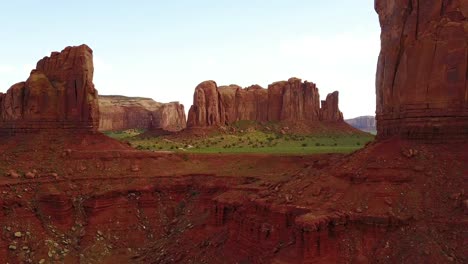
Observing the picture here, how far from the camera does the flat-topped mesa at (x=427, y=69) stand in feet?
63.2

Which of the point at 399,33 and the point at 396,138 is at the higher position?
the point at 399,33

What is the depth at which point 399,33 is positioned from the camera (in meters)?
21.0

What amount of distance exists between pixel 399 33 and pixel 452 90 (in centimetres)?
354

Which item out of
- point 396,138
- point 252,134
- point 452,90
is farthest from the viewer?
point 252,134

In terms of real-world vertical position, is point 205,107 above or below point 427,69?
above

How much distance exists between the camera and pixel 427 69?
19.7 m

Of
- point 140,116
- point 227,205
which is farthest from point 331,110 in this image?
point 227,205

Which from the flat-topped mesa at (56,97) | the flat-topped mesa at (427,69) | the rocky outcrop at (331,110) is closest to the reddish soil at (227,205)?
the flat-topped mesa at (427,69)

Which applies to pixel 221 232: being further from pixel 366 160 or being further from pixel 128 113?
pixel 128 113

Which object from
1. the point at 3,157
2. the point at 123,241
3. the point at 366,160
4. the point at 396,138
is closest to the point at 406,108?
the point at 396,138

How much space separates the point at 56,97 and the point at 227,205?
19010 mm

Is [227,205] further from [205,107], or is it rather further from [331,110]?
[331,110]

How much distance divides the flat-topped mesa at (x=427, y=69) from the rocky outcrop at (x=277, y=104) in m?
64.6

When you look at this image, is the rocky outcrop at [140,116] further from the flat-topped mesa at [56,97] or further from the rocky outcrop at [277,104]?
the flat-topped mesa at [56,97]
